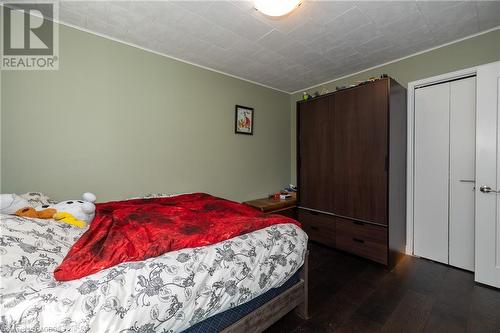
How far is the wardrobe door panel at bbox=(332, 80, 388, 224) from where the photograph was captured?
2455mm

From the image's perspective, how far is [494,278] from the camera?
204cm

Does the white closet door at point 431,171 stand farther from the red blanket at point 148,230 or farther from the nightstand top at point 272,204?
the red blanket at point 148,230

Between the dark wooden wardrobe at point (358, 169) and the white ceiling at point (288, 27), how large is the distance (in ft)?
1.65

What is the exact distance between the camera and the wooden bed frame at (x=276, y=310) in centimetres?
129

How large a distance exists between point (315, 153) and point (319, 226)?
1.04 metres

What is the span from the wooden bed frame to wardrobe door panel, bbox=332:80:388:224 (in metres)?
1.38

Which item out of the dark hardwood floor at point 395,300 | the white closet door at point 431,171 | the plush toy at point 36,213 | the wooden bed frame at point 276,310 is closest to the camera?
the wooden bed frame at point 276,310

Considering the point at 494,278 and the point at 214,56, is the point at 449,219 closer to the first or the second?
the point at 494,278

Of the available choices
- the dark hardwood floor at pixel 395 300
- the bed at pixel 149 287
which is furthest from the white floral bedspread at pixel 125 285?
the dark hardwood floor at pixel 395 300

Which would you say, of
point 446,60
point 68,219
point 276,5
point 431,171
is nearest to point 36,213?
point 68,219

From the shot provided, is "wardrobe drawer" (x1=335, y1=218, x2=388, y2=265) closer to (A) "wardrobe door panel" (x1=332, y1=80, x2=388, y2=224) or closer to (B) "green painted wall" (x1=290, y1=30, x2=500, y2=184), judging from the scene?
(A) "wardrobe door panel" (x1=332, y1=80, x2=388, y2=224)

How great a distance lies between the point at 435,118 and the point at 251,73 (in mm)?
2420

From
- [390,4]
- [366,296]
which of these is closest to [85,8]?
[390,4]

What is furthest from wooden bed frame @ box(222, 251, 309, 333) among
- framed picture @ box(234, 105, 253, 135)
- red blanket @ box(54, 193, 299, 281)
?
framed picture @ box(234, 105, 253, 135)
